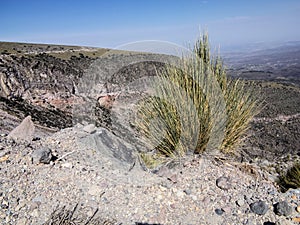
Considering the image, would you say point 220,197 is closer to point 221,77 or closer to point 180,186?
point 180,186

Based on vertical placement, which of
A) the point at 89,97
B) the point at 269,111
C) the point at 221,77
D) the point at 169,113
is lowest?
the point at 269,111

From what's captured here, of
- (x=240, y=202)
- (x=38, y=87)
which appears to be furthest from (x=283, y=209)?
(x=38, y=87)

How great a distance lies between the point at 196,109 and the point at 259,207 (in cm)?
152

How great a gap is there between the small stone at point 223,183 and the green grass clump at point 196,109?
657 mm

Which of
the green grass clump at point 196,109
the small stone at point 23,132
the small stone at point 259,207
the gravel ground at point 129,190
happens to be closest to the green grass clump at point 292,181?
the gravel ground at point 129,190

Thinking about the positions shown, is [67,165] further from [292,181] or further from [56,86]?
[56,86]

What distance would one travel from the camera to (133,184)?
11.7 feet

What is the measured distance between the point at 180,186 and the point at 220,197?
1.75 feet

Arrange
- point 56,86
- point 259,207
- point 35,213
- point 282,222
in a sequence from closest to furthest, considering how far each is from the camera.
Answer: point 35,213, point 282,222, point 259,207, point 56,86

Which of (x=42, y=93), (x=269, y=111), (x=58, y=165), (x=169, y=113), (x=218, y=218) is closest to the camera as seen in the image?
(x=218, y=218)

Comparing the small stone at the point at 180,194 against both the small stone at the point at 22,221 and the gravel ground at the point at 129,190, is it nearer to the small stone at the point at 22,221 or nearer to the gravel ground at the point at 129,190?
the gravel ground at the point at 129,190

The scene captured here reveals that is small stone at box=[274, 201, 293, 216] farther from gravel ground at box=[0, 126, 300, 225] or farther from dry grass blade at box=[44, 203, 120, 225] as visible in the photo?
dry grass blade at box=[44, 203, 120, 225]

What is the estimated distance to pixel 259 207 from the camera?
3.18 meters

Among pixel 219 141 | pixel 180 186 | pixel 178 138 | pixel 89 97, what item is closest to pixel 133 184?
→ pixel 180 186
